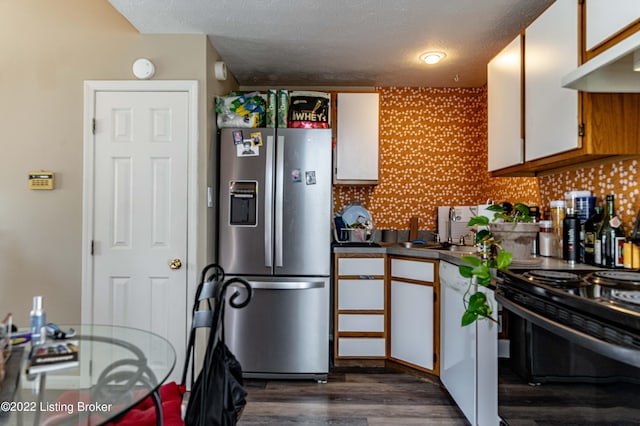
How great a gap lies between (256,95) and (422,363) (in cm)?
229

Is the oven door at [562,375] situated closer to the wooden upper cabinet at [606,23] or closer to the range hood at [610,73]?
the range hood at [610,73]

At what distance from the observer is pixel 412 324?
2.75 metres

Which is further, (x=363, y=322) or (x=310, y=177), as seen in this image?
(x=363, y=322)

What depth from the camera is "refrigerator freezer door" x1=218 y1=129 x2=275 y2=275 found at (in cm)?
270

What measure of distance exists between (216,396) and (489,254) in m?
1.54

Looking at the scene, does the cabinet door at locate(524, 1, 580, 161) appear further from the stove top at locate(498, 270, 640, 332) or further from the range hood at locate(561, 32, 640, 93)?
the stove top at locate(498, 270, 640, 332)

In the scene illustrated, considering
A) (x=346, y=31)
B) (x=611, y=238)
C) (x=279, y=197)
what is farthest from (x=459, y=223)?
(x=346, y=31)

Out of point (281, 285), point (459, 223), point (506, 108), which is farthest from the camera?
point (459, 223)

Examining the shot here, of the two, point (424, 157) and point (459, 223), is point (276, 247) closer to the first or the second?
point (459, 223)

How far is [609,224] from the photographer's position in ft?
5.83

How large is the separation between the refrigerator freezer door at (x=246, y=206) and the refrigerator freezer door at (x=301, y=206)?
0.07m

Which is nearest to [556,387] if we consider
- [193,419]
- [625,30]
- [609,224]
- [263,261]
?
[609,224]

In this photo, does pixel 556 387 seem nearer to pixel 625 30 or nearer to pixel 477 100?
pixel 625 30

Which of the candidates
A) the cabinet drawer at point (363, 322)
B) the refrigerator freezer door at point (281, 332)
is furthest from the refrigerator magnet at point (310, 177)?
the cabinet drawer at point (363, 322)
